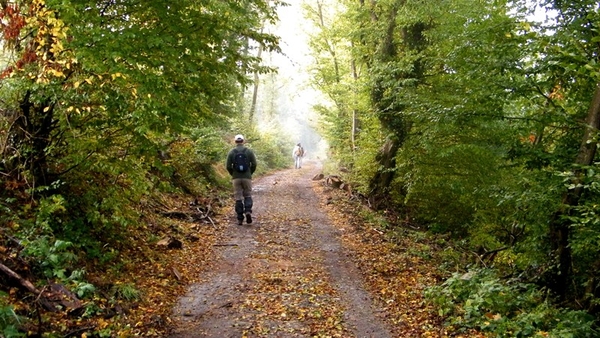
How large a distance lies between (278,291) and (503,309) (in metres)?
3.24

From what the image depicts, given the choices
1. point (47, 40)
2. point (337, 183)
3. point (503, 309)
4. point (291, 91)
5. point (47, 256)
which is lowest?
point (503, 309)

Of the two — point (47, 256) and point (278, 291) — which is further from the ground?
point (47, 256)

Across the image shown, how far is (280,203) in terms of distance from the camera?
1432cm

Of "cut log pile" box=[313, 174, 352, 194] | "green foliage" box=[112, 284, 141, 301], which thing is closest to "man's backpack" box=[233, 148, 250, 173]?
"green foliage" box=[112, 284, 141, 301]

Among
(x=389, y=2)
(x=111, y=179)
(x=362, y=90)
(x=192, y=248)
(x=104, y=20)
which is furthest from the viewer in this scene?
(x=362, y=90)

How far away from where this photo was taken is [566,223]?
5.94 metres

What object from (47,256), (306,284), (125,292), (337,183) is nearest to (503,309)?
(306,284)

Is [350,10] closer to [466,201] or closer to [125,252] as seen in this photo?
[466,201]

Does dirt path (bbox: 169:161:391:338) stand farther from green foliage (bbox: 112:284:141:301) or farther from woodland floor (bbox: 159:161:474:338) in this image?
green foliage (bbox: 112:284:141:301)

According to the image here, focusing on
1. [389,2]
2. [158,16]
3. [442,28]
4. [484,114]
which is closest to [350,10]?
[389,2]

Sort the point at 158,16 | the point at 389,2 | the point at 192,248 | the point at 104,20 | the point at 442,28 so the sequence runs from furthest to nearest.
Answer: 1. the point at 389,2
2. the point at 442,28
3. the point at 192,248
4. the point at 158,16
5. the point at 104,20

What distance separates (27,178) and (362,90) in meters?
10.4

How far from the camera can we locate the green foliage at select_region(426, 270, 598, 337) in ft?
15.8

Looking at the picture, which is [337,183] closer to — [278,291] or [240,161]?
[240,161]
